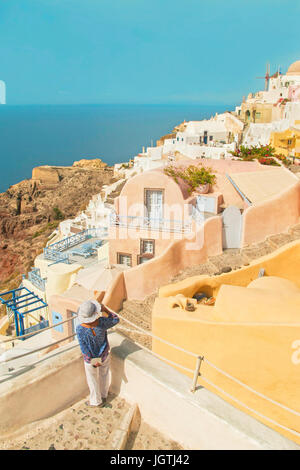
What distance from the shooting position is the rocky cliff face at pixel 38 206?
46438 mm

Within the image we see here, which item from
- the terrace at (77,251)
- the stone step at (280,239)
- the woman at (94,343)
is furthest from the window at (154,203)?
the woman at (94,343)

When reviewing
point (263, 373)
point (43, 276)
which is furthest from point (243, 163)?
point (263, 373)

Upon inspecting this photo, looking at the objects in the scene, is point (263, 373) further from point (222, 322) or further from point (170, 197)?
point (170, 197)

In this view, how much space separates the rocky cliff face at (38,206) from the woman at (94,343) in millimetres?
35626

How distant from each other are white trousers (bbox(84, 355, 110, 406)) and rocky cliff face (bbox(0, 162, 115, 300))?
35506 mm

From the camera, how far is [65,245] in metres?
22.7

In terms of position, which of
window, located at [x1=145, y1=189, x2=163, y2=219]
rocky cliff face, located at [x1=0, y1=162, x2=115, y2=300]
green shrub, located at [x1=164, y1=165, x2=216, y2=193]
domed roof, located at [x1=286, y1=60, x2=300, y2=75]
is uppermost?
domed roof, located at [x1=286, y1=60, x2=300, y2=75]

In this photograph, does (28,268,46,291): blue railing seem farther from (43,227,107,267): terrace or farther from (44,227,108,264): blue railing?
(44,227,108,264): blue railing

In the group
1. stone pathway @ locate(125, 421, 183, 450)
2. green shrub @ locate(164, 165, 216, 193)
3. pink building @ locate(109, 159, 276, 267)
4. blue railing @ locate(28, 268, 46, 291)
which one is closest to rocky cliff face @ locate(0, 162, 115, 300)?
blue railing @ locate(28, 268, 46, 291)

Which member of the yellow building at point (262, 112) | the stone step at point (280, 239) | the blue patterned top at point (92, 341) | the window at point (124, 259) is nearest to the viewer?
the blue patterned top at point (92, 341)

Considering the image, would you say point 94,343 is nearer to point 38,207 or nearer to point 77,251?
point 77,251

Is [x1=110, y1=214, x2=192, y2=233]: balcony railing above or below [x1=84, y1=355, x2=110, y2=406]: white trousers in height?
above

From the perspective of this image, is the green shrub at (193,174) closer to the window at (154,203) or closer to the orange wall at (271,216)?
the window at (154,203)

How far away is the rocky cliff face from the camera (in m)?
46.4
